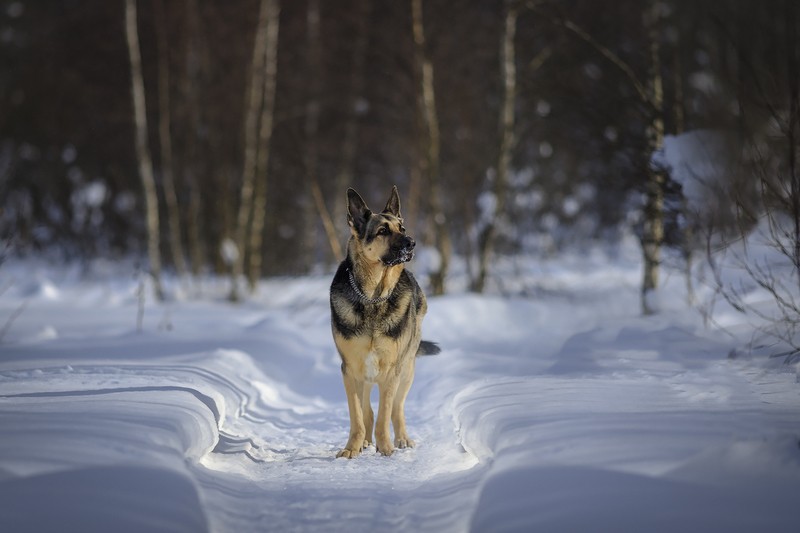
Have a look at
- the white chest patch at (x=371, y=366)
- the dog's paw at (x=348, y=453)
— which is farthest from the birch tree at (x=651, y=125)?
the dog's paw at (x=348, y=453)

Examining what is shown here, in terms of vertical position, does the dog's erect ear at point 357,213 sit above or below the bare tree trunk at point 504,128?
below

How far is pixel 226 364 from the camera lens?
7477 millimetres

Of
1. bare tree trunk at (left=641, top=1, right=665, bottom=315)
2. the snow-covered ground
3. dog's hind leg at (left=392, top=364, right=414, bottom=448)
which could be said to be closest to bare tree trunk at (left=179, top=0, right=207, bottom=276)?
the snow-covered ground

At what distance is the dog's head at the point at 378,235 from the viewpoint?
4.95m

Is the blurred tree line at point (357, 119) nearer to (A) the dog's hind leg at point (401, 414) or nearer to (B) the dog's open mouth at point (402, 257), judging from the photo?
(B) the dog's open mouth at point (402, 257)

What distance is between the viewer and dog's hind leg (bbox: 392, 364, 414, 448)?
5.34 meters

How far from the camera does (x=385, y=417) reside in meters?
→ 5.13

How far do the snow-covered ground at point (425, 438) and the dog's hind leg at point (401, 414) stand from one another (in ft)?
0.47

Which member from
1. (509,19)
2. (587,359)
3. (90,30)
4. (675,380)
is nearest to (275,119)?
(509,19)

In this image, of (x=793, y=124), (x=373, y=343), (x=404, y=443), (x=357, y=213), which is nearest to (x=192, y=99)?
(x=357, y=213)

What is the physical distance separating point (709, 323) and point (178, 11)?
569 inches

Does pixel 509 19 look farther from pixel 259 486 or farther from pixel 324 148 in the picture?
pixel 259 486

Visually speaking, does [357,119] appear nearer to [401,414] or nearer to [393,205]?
[393,205]

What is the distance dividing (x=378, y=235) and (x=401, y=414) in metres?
1.46
